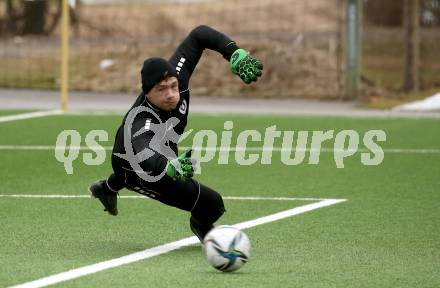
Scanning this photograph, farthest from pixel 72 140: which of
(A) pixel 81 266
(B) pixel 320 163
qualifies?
(A) pixel 81 266

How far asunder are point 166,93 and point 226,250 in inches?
50.4

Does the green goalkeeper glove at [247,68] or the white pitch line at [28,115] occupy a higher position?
the green goalkeeper glove at [247,68]

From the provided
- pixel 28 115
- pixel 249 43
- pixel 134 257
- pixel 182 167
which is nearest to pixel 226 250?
pixel 182 167

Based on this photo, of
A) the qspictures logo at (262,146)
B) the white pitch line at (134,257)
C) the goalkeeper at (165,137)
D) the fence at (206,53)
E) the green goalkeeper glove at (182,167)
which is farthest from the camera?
the fence at (206,53)

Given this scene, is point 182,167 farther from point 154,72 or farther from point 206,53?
point 206,53

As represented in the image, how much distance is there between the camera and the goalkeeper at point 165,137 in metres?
8.45

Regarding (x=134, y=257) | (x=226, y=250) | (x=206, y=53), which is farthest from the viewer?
(x=206, y=53)

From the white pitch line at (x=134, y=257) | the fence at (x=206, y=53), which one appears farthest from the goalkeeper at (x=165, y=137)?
A: the fence at (x=206, y=53)

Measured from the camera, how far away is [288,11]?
27344 millimetres

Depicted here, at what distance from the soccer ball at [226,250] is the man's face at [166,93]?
104 centimetres

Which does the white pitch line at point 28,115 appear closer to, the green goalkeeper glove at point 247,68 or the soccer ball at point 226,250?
the green goalkeeper glove at point 247,68

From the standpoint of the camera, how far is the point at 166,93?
8.54m

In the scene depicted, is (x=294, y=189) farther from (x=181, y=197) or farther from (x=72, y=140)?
(x=72, y=140)

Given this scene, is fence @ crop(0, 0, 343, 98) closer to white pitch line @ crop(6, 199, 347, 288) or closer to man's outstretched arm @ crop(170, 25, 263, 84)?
white pitch line @ crop(6, 199, 347, 288)
